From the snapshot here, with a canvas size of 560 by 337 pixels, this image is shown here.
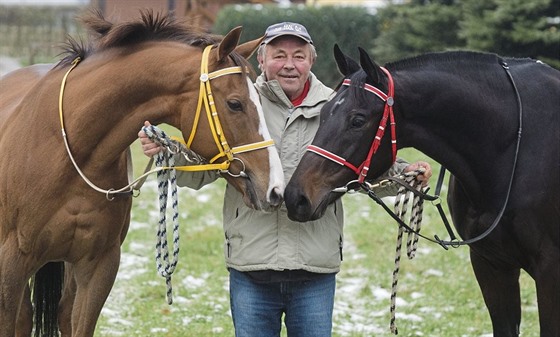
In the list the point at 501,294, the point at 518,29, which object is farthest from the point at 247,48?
the point at 518,29

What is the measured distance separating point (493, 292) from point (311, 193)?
1.20 metres

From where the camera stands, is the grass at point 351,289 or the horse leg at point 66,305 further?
the grass at point 351,289

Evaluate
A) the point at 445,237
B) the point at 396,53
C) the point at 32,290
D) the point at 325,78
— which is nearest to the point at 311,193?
the point at 32,290

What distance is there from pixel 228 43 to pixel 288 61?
0.30 m

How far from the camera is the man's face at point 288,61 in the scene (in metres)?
3.77

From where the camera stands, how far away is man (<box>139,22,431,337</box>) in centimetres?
373

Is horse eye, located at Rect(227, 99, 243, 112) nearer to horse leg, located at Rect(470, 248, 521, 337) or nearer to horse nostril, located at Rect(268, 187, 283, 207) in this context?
horse nostril, located at Rect(268, 187, 283, 207)

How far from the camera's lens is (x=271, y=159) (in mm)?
3545

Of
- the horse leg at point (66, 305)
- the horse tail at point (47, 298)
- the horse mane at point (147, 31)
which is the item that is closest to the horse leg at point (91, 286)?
the horse leg at point (66, 305)

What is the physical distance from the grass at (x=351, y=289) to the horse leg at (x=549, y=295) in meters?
2.31

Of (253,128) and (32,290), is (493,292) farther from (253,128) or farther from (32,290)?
(32,290)

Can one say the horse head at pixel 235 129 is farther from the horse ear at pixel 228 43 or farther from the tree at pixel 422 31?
the tree at pixel 422 31

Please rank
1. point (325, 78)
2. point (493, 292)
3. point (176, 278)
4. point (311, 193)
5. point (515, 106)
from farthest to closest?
point (325, 78) → point (176, 278) → point (493, 292) → point (515, 106) → point (311, 193)

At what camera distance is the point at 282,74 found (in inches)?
149
